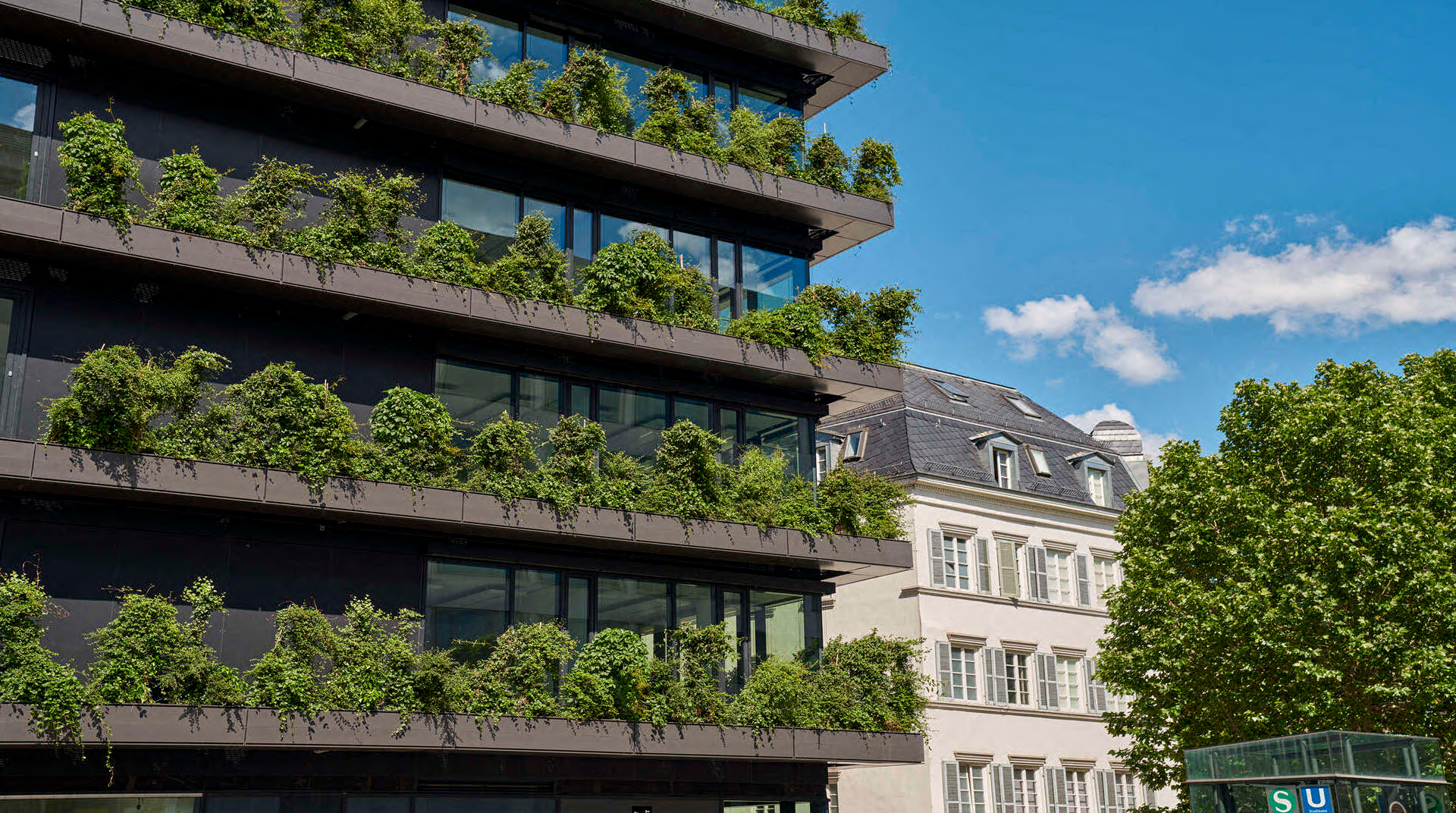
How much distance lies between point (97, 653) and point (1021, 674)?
31454 mm

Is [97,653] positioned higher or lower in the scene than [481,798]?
higher

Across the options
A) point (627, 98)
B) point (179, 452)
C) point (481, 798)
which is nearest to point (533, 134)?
point (627, 98)

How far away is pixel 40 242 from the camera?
20391 mm

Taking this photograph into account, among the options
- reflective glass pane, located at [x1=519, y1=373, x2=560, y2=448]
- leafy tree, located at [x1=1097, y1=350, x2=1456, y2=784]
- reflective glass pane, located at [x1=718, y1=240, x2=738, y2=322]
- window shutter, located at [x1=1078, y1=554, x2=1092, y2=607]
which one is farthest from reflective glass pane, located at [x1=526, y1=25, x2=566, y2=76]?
window shutter, located at [x1=1078, y1=554, x2=1092, y2=607]

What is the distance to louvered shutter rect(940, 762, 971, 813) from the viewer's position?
40.5m

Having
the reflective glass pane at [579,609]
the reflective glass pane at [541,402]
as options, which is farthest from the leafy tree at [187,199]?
the reflective glass pane at [579,609]

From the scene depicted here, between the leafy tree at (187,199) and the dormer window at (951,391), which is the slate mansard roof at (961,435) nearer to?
the dormer window at (951,391)

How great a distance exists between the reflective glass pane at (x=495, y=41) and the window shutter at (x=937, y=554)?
21991 mm

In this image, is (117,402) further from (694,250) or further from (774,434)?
(774,434)

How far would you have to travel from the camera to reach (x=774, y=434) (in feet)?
92.4

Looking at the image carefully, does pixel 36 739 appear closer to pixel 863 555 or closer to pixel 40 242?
pixel 40 242

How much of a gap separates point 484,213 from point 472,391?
3.54m

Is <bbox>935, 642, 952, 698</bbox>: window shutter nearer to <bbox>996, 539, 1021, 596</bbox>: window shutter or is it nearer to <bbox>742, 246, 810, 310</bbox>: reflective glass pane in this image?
<bbox>996, 539, 1021, 596</bbox>: window shutter

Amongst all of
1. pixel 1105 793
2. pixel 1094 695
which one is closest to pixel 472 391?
pixel 1094 695
